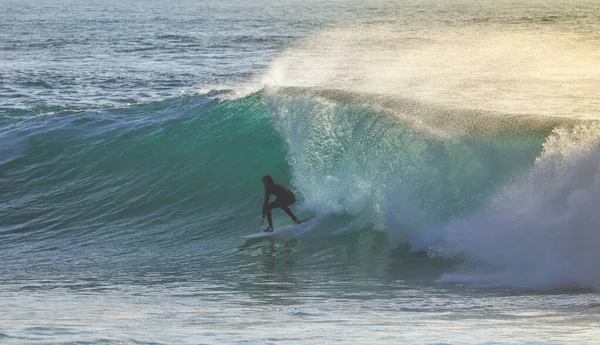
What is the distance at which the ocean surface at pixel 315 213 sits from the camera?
8.23 m

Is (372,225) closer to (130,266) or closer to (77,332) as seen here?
(130,266)

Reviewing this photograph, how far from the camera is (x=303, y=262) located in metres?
12.6

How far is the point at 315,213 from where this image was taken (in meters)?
14.8

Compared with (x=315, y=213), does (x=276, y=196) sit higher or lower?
higher

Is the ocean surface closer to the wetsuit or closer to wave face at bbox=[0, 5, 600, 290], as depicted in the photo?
wave face at bbox=[0, 5, 600, 290]

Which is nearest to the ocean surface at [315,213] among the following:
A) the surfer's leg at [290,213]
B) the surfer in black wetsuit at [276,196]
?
the surfer's leg at [290,213]

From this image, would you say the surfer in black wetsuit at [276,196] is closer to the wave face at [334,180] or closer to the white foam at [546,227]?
the wave face at [334,180]

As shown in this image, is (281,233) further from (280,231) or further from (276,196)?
(276,196)

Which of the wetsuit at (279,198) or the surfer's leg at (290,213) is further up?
the wetsuit at (279,198)

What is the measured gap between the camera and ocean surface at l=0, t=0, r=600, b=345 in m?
8.23

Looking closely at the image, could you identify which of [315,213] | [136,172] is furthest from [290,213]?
[136,172]

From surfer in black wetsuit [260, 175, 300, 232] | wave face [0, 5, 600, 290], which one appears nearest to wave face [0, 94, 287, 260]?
wave face [0, 5, 600, 290]

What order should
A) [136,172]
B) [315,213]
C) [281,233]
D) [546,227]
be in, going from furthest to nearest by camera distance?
[136,172] → [315,213] → [281,233] → [546,227]

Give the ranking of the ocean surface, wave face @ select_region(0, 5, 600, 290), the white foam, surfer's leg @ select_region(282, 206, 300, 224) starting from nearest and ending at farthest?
the ocean surface
the white foam
wave face @ select_region(0, 5, 600, 290)
surfer's leg @ select_region(282, 206, 300, 224)
